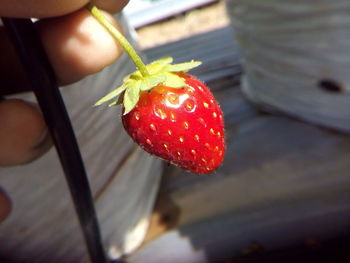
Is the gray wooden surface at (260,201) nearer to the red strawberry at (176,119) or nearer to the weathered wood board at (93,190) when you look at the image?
the weathered wood board at (93,190)

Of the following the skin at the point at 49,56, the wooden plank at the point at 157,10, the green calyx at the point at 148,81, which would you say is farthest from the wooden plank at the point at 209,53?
the green calyx at the point at 148,81

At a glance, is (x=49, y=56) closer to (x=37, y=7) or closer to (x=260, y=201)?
(x=37, y=7)

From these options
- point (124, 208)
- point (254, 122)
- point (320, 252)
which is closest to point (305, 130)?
point (254, 122)

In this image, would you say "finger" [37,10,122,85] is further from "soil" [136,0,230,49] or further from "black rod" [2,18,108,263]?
"soil" [136,0,230,49]

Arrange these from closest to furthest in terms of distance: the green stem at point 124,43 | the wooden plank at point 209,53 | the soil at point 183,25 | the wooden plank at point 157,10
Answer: the green stem at point 124,43 < the wooden plank at point 209,53 < the soil at point 183,25 < the wooden plank at point 157,10

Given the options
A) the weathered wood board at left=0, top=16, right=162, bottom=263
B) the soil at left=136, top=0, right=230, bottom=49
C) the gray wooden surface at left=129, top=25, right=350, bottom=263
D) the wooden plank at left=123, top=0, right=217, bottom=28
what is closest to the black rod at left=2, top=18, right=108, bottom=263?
the weathered wood board at left=0, top=16, right=162, bottom=263

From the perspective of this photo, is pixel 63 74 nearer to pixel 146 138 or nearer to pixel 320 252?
pixel 146 138
